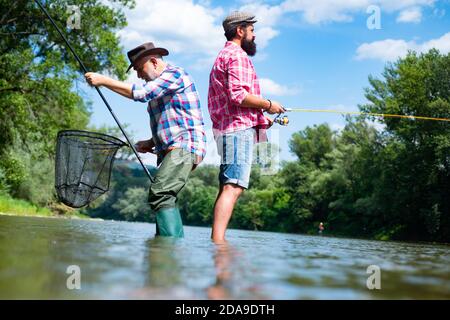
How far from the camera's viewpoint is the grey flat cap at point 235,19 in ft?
17.6

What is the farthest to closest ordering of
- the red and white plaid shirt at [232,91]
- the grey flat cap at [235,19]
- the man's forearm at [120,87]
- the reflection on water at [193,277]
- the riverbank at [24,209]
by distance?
the riverbank at [24,209] < the grey flat cap at [235,19] < the red and white plaid shirt at [232,91] < the man's forearm at [120,87] < the reflection on water at [193,277]

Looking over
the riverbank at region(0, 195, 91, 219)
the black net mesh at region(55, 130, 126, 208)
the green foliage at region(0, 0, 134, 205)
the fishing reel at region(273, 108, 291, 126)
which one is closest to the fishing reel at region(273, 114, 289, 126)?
the fishing reel at region(273, 108, 291, 126)

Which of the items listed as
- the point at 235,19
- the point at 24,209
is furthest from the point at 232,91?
the point at 24,209

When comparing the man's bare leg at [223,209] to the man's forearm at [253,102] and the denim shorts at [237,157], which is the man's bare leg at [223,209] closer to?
the denim shorts at [237,157]

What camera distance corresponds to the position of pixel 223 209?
487cm

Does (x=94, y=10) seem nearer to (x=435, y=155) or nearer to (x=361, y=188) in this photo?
(x=435, y=155)

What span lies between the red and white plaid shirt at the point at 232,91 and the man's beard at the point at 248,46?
9 cm

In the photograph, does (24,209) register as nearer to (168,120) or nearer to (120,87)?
(168,120)

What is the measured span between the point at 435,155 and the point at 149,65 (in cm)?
3241

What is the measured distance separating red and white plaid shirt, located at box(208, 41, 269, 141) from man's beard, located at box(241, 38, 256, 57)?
0.09 metres

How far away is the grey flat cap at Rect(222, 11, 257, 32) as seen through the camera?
17.6 ft

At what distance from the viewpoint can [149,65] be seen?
5.12m

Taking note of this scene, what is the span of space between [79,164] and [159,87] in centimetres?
244

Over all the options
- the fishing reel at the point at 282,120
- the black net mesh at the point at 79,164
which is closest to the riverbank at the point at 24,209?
the black net mesh at the point at 79,164
